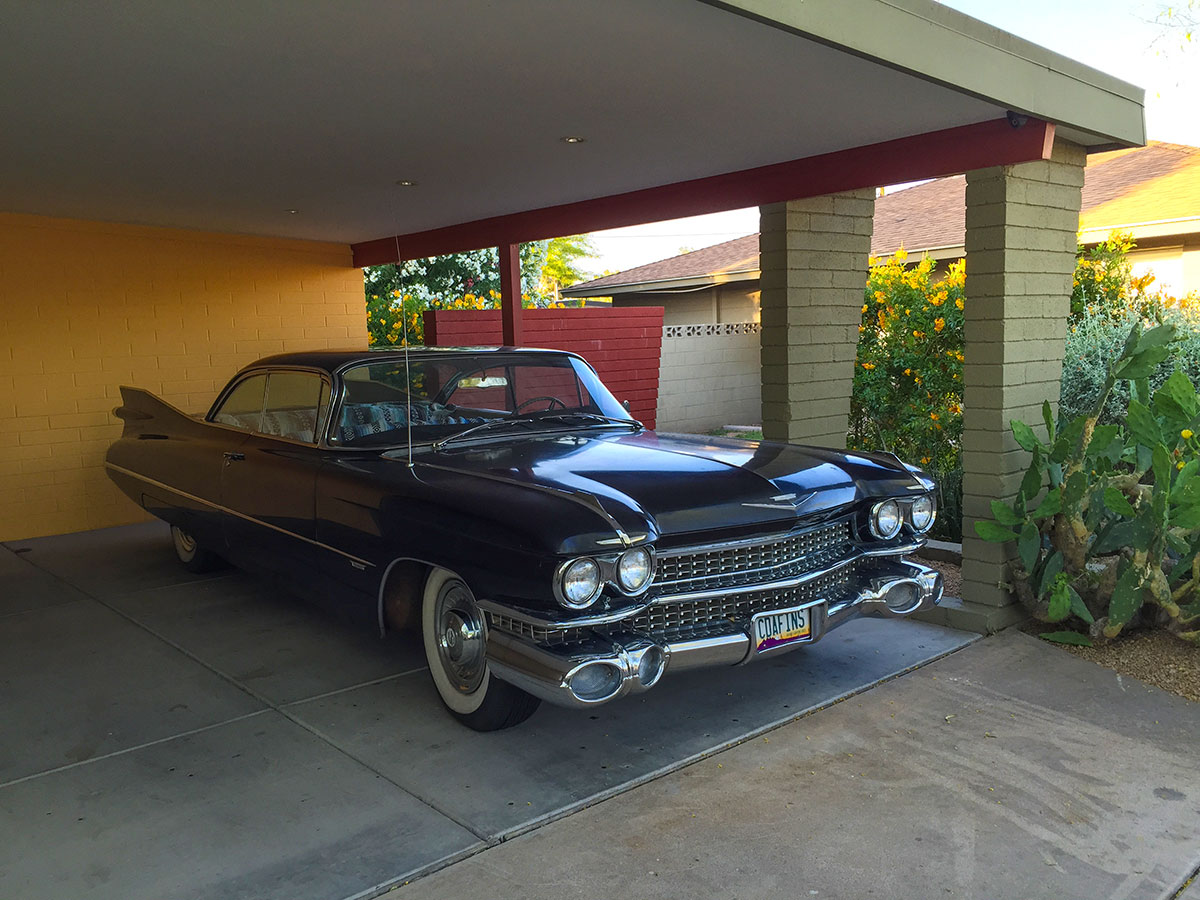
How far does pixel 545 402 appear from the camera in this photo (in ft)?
17.0

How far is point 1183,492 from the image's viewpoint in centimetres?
433

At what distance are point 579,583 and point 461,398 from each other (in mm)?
1855

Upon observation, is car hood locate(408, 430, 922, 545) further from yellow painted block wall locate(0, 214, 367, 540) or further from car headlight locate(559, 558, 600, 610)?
yellow painted block wall locate(0, 214, 367, 540)

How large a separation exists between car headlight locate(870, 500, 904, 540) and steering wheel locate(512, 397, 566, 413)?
1.77m

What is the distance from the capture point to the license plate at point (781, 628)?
3.74 metres

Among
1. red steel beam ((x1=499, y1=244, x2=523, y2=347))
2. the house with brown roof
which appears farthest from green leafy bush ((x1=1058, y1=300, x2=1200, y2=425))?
red steel beam ((x1=499, y1=244, x2=523, y2=347))

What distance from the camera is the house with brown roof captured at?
1126 centimetres

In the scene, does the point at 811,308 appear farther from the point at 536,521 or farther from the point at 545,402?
the point at 536,521

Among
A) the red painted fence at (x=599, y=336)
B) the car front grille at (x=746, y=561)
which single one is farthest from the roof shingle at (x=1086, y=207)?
the car front grille at (x=746, y=561)

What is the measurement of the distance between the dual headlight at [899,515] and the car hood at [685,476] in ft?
0.24


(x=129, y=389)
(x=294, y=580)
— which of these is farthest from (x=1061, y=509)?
(x=129, y=389)

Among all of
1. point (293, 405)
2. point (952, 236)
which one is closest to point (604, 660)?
point (293, 405)

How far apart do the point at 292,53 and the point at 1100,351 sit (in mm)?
6307

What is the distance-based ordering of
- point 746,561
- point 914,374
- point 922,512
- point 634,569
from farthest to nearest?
point 914,374
point 922,512
point 746,561
point 634,569
